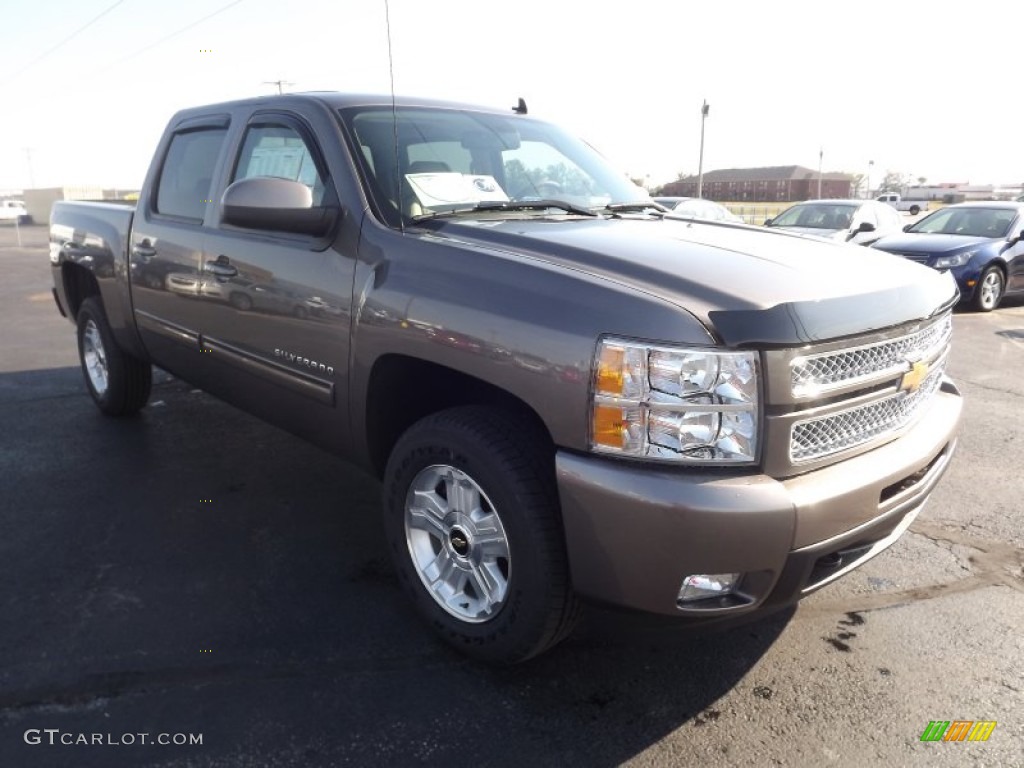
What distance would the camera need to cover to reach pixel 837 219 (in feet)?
43.6

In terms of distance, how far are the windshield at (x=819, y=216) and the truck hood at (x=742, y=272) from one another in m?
10.6

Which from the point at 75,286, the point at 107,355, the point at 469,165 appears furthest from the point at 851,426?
the point at 75,286

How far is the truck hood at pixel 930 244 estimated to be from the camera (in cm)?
1102

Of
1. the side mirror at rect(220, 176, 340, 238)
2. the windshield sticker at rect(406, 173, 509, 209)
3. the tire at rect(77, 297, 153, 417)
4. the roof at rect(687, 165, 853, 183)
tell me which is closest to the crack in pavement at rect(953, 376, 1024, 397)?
the windshield sticker at rect(406, 173, 509, 209)

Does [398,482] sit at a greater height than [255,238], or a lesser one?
lesser

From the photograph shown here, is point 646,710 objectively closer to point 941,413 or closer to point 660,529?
point 660,529

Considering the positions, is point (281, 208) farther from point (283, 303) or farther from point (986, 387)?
point (986, 387)

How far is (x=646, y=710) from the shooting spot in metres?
2.59

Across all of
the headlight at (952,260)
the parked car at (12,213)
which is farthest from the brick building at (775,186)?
the headlight at (952,260)

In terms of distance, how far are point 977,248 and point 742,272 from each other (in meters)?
10.3

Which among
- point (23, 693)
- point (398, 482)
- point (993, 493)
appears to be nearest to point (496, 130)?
point (398, 482)

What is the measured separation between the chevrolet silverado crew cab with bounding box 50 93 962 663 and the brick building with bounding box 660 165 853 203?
96.6 m

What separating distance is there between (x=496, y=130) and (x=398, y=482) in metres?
1.86

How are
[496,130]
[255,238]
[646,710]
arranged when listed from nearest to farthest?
[646,710], [255,238], [496,130]
